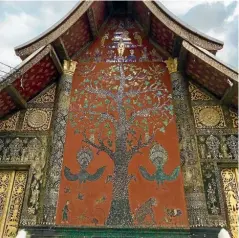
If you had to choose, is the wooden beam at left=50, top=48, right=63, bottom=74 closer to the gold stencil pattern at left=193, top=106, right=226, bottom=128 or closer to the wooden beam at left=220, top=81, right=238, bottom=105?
the gold stencil pattern at left=193, top=106, right=226, bottom=128

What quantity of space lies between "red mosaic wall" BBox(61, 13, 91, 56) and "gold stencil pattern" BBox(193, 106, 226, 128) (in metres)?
3.00

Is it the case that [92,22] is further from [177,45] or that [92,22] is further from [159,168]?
[159,168]

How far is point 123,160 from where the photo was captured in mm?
6016

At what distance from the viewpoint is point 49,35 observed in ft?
21.8

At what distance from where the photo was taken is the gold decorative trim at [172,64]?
7.11 metres

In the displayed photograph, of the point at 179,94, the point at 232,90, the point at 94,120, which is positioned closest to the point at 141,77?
the point at 179,94

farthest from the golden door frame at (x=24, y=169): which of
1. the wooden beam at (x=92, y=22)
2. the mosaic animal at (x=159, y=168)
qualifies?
the wooden beam at (x=92, y=22)

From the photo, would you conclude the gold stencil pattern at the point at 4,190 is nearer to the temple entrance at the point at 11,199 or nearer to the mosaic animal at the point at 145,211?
the temple entrance at the point at 11,199

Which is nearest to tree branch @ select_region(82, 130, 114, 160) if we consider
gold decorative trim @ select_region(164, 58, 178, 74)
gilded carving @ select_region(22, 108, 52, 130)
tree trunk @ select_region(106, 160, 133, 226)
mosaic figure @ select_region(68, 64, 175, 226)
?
mosaic figure @ select_region(68, 64, 175, 226)

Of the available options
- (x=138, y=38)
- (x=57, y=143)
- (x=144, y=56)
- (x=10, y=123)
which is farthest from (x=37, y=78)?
(x=138, y=38)

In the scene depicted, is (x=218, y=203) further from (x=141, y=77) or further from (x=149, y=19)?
(x=149, y=19)

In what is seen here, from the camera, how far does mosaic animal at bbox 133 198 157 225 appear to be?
5.38 metres

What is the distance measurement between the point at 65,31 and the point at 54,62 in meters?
0.69

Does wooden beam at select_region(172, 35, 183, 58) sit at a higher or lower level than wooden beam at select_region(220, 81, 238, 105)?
higher
